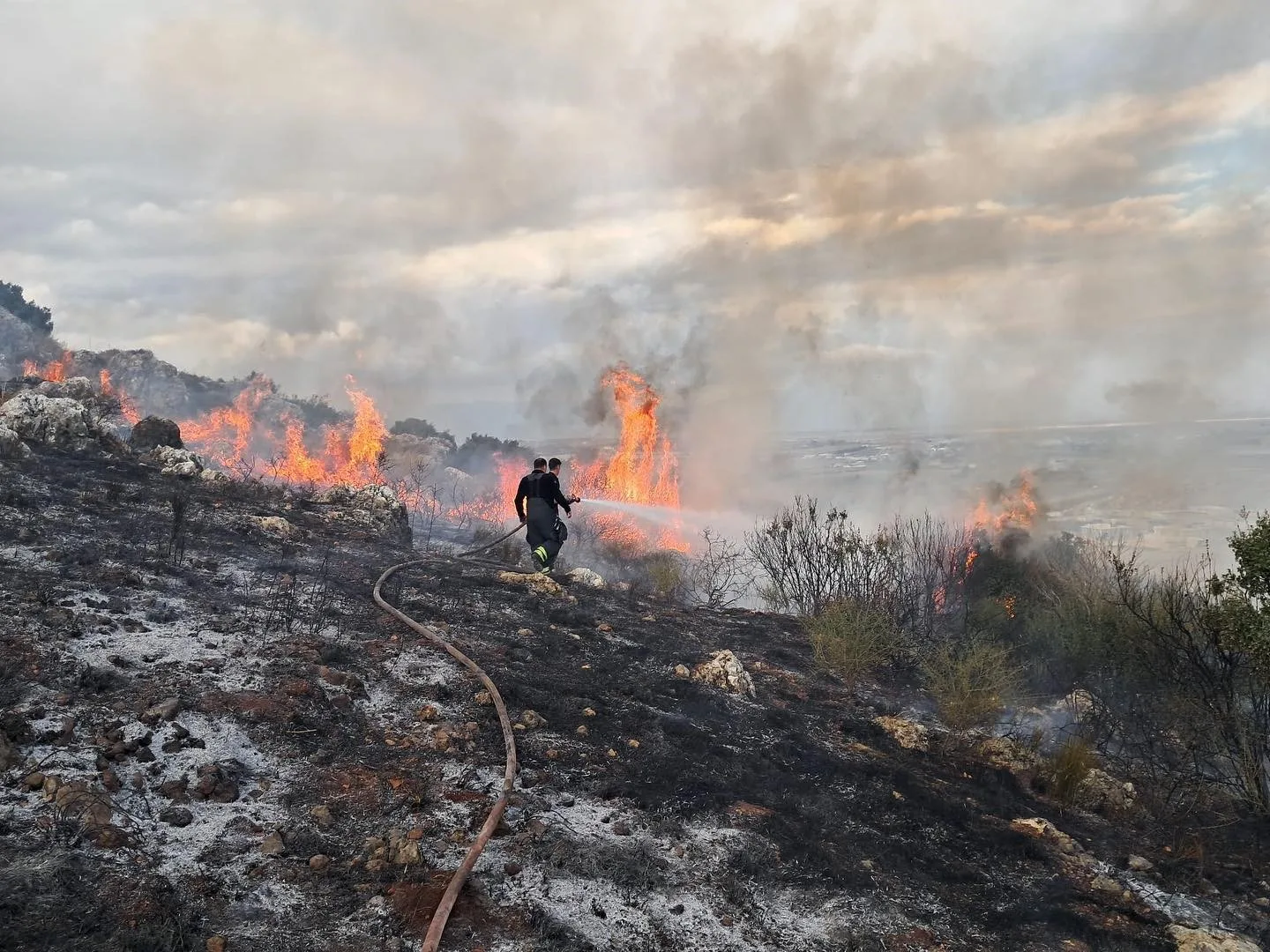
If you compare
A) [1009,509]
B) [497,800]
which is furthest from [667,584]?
[1009,509]

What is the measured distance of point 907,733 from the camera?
30.4 ft

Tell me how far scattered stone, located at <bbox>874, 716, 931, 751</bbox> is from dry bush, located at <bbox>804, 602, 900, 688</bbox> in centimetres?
164

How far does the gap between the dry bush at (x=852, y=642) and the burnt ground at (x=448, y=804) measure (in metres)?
1.60

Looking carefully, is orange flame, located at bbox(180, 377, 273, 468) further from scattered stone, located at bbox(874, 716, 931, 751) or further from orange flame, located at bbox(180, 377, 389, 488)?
scattered stone, located at bbox(874, 716, 931, 751)

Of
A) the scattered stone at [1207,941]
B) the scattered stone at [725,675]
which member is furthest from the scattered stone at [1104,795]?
the scattered stone at [725,675]

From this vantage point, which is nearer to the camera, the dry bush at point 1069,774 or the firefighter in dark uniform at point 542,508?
the dry bush at point 1069,774

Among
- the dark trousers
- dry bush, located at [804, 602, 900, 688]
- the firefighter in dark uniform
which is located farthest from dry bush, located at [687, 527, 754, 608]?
the firefighter in dark uniform

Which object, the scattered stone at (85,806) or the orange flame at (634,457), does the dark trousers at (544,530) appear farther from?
the orange flame at (634,457)

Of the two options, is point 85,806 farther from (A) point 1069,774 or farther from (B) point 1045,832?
(A) point 1069,774

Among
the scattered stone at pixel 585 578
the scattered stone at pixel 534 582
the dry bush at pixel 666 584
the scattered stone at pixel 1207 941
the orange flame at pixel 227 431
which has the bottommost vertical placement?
the scattered stone at pixel 1207 941

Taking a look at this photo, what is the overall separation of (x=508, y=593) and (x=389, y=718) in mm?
5843

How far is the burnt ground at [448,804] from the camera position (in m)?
4.03

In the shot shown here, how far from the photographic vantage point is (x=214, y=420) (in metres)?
47.0

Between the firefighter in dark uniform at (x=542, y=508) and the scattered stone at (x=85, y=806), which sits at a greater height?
the firefighter in dark uniform at (x=542, y=508)
